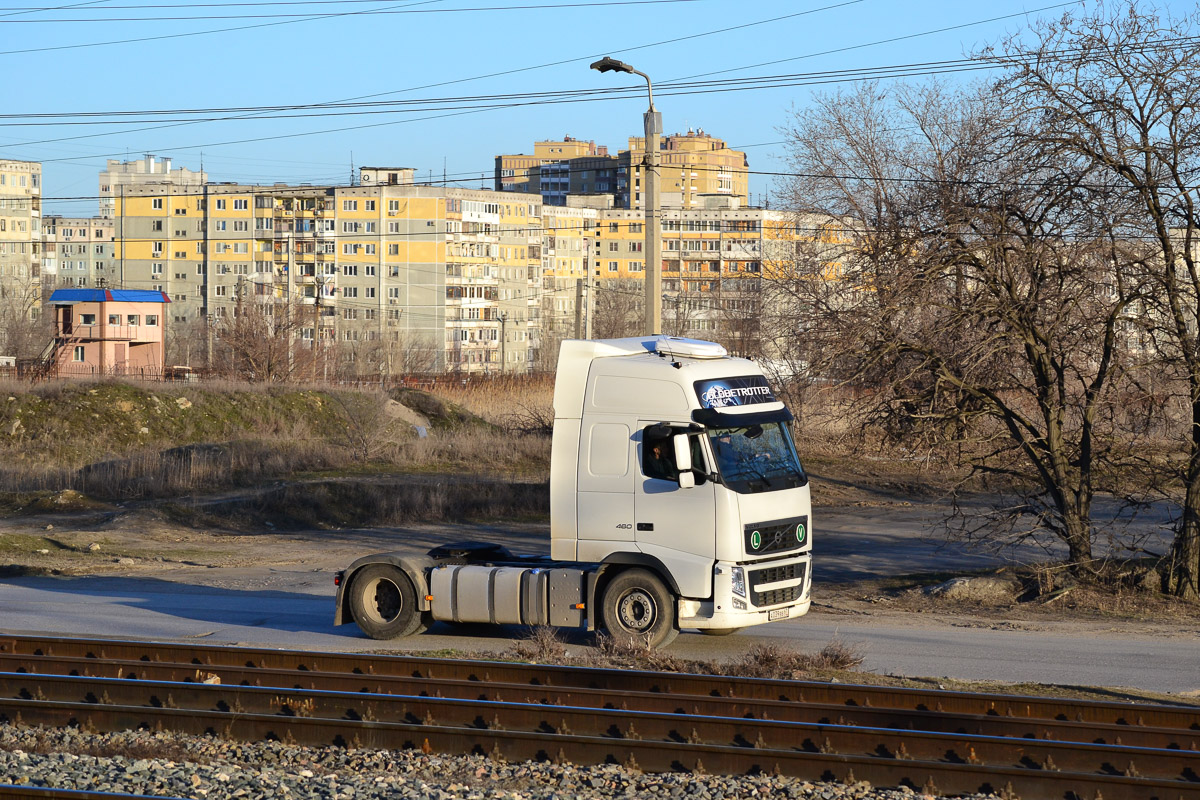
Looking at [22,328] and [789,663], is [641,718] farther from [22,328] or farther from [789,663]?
[22,328]

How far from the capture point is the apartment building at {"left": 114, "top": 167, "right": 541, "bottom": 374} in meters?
115

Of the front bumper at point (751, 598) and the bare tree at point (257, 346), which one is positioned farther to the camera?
the bare tree at point (257, 346)

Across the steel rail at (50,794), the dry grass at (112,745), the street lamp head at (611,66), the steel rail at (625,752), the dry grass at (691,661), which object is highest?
the street lamp head at (611,66)

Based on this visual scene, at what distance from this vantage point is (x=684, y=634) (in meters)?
14.0

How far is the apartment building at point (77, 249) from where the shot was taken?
530 ft

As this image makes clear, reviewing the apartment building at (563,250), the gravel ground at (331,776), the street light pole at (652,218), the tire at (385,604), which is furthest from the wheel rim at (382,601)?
the apartment building at (563,250)

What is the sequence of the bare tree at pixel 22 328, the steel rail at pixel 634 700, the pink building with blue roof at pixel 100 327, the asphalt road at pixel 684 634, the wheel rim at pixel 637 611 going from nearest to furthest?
the steel rail at pixel 634 700 → the wheel rim at pixel 637 611 → the asphalt road at pixel 684 634 → the pink building with blue roof at pixel 100 327 → the bare tree at pixel 22 328

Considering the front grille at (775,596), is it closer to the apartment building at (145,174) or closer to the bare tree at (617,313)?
the bare tree at (617,313)

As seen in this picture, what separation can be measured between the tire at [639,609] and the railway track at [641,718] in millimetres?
1337

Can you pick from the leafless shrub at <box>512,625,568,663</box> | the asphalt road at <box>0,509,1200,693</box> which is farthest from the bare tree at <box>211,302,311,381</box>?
the leafless shrub at <box>512,625,568,663</box>

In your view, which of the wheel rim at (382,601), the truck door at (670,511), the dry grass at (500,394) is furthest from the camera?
the dry grass at (500,394)

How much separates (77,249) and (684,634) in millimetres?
173100

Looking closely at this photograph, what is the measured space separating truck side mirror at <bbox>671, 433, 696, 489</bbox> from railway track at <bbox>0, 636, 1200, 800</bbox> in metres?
2.03

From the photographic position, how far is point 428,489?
26.8 meters
